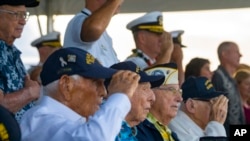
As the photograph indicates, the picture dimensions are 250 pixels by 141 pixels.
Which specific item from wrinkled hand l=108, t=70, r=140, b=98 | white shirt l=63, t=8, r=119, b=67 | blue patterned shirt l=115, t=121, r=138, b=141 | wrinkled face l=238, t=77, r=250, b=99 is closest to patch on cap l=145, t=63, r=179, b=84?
white shirt l=63, t=8, r=119, b=67

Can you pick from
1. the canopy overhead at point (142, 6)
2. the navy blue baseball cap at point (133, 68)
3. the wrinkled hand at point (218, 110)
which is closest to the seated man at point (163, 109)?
the navy blue baseball cap at point (133, 68)

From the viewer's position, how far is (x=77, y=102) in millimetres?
3385

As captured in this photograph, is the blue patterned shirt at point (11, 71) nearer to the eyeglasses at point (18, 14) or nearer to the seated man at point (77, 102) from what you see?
the eyeglasses at point (18, 14)

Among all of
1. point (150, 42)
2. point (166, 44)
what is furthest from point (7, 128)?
point (166, 44)

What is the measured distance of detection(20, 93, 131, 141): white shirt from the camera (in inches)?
120

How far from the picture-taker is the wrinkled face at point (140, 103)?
159 inches

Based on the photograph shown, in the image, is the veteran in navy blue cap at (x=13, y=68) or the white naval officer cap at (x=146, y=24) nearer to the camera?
the veteran in navy blue cap at (x=13, y=68)

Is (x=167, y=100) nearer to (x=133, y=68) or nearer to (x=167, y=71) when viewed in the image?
(x=167, y=71)

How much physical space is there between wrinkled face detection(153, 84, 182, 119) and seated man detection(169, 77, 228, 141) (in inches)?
11.8

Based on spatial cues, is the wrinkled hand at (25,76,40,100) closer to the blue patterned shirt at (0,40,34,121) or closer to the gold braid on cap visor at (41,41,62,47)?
the blue patterned shirt at (0,40,34,121)

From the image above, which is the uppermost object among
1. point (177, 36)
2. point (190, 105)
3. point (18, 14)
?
point (18, 14)

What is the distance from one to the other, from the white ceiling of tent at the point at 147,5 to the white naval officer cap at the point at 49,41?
53 cm

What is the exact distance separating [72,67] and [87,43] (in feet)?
3.19

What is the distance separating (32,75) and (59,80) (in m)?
2.18
